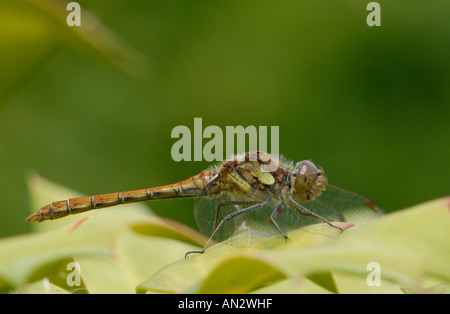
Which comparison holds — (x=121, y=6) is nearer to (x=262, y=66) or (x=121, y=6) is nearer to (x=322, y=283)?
(x=262, y=66)

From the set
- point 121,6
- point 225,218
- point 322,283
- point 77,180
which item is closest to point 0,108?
point 322,283

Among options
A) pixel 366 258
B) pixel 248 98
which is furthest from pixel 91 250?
pixel 248 98

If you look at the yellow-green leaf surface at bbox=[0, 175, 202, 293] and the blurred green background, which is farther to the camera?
the blurred green background

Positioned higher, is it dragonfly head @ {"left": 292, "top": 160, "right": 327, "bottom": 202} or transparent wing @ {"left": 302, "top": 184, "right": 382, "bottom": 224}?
dragonfly head @ {"left": 292, "top": 160, "right": 327, "bottom": 202}

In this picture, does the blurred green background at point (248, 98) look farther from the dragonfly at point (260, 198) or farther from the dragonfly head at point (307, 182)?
the dragonfly head at point (307, 182)

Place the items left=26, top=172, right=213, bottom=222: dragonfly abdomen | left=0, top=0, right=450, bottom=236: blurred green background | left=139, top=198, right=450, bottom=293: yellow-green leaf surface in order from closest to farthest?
left=139, top=198, right=450, bottom=293: yellow-green leaf surface < left=26, top=172, right=213, bottom=222: dragonfly abdomen < left=0, top=0, right=450, bottom=236: blurred green background

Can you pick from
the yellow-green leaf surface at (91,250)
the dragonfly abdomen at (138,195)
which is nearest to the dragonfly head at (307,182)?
the dragonfly abdomen at (138,195)

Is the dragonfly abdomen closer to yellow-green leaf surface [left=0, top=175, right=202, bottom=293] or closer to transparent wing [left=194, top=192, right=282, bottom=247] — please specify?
transparent wing [left=194, top=192, right=282, bottom=247]

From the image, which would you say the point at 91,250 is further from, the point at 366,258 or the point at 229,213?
the point at 229,213

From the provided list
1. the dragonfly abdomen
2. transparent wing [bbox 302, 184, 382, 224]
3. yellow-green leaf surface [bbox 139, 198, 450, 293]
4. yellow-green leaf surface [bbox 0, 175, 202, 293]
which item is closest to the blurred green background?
the dragonfly abdomen

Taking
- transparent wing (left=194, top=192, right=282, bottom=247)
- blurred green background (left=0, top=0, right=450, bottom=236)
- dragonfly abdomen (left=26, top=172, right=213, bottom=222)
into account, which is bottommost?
transparent wing (left=194, top=192, right=282, bottom=247)
